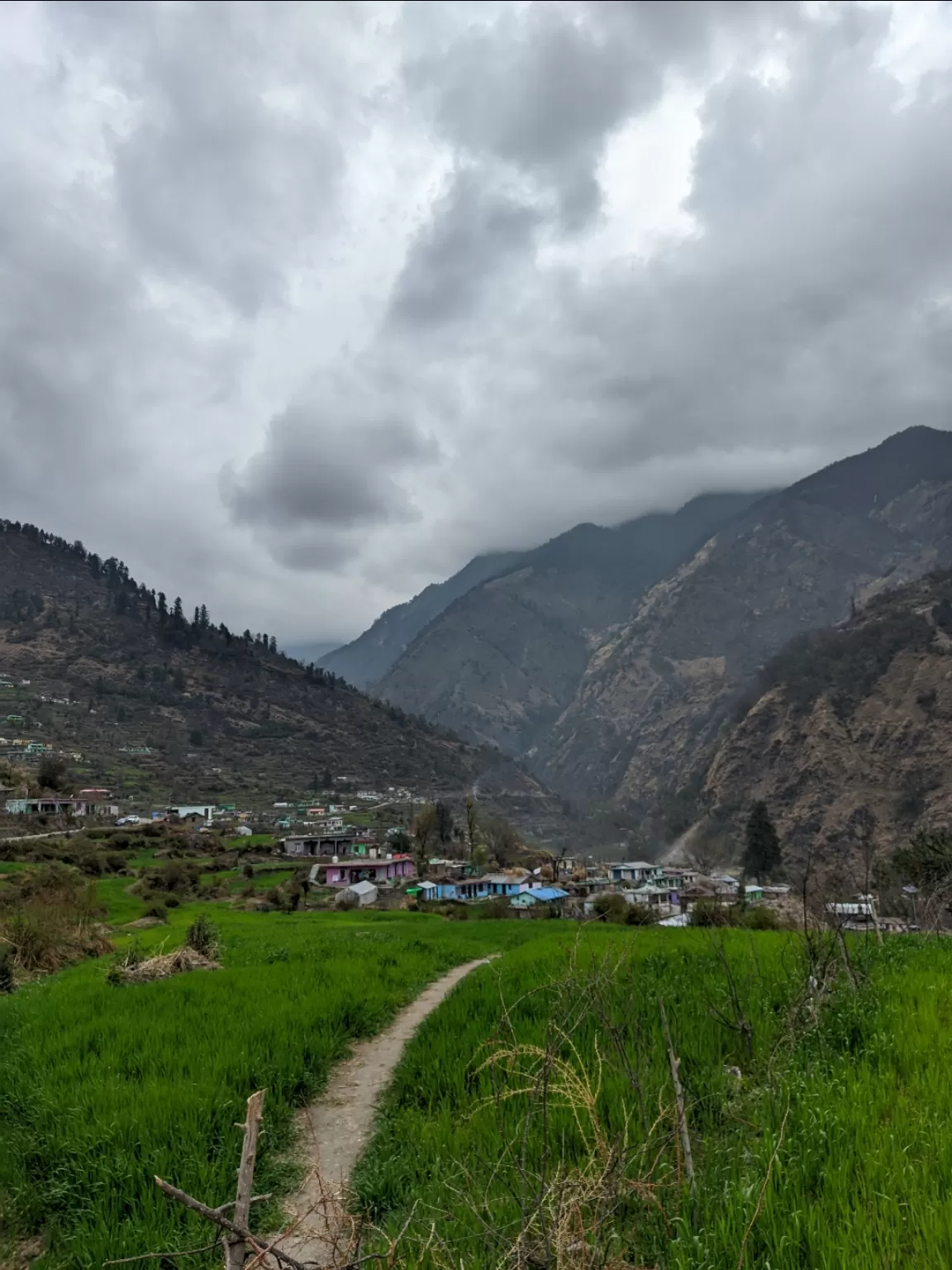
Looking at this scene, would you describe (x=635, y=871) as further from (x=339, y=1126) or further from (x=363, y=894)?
(x=339, y=1126)

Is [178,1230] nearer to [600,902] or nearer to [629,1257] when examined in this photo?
[629,1257]

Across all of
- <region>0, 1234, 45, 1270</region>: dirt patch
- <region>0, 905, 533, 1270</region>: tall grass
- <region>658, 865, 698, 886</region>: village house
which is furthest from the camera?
<region>658, 865, 698, 886</region>: village house

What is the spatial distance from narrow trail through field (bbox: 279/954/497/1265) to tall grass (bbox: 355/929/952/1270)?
0.32m

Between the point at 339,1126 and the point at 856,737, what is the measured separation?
129347mm

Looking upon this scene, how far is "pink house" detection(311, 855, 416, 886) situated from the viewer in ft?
234

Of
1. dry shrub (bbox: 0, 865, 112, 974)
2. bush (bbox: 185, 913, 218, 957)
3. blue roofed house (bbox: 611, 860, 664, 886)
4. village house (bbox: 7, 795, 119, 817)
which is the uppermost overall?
bush (bbox: 185, 913, 218, 957)

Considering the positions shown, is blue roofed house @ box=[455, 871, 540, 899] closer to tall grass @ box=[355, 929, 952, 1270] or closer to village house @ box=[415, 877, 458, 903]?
village house @ box=[415, 877, 458, 903]

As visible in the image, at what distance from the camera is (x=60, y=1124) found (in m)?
6.47

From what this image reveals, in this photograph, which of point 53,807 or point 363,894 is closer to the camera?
point 363,894

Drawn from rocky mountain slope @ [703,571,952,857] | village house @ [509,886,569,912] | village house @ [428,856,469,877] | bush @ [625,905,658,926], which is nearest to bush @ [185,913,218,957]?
bush @ [625,905,658,926]

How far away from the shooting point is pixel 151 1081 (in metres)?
7.16

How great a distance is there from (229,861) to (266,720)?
121m

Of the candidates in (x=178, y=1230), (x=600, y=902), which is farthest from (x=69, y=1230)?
(x=600, y=902)

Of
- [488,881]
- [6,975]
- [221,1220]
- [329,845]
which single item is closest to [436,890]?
[488,881]
